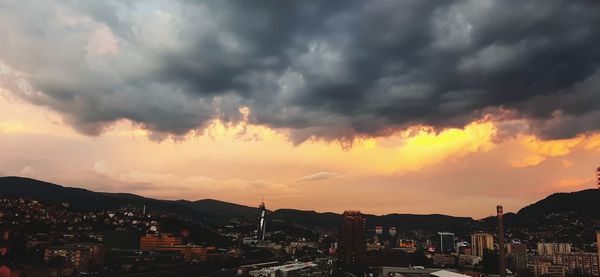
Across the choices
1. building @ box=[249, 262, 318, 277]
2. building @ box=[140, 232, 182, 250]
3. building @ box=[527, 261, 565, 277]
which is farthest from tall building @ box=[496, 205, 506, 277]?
building @ box=[140, 232, 182, 250]

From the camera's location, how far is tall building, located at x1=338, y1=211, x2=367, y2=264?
181500mm

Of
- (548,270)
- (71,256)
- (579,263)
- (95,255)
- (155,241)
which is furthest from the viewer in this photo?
(155,241)

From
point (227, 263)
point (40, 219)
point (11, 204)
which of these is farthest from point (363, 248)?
point (11, 204)

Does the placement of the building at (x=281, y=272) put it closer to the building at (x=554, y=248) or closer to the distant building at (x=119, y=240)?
the distant building at (x=119, y=240)

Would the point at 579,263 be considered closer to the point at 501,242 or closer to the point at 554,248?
the point at 554,248

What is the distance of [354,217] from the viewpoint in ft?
640

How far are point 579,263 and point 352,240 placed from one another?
2995 inches

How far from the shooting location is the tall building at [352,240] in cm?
18150

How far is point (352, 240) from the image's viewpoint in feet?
611

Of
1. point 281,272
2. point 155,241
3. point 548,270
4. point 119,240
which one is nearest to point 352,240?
point 548,270

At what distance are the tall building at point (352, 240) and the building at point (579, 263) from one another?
65.7 meters

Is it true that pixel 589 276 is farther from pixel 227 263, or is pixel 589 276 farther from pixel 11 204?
pixel 11 204

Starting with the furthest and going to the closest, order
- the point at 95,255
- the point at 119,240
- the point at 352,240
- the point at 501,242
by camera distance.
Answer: the point at 352,240 → the point at 119,240 → the point at 95,255 → the point at 501,242

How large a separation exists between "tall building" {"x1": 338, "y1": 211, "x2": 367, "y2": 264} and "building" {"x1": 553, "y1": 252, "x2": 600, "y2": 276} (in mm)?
65664
